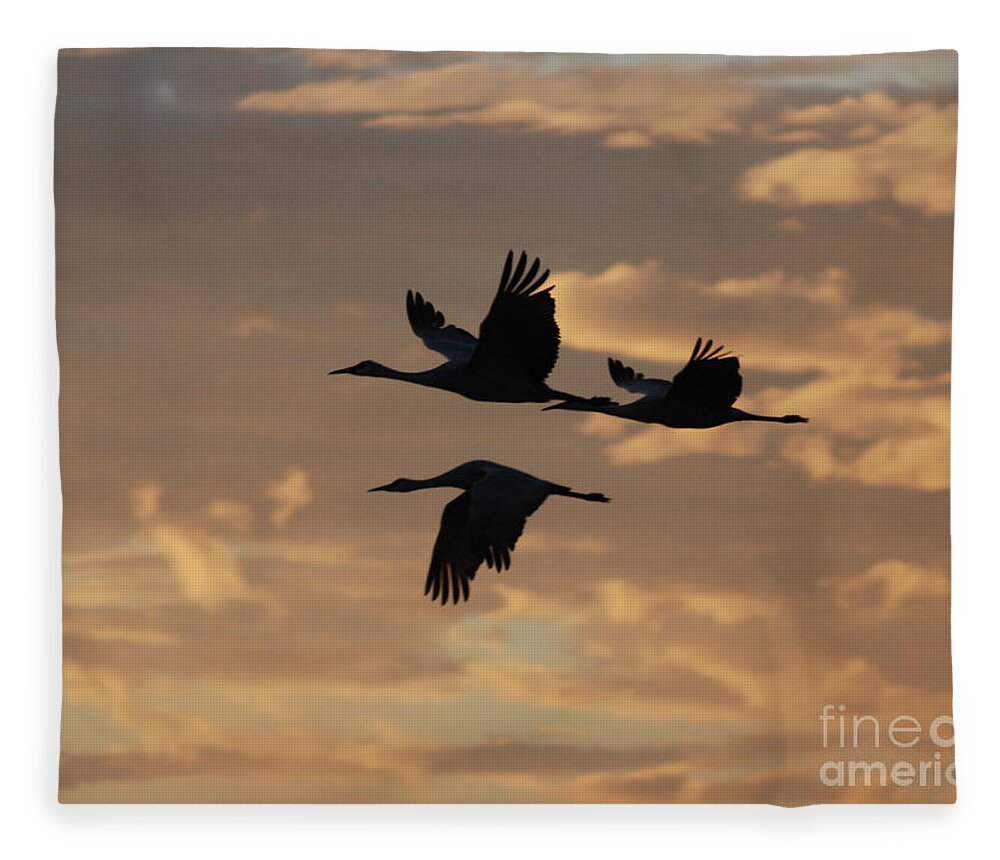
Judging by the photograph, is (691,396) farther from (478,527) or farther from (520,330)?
(478,527)

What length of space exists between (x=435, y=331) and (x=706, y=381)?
0.55 metres

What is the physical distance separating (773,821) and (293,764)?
97 centimetres

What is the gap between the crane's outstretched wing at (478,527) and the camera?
2.31m

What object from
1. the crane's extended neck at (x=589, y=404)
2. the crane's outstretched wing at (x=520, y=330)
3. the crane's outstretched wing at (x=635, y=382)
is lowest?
the crane's extended neck at (x=589, y=404)

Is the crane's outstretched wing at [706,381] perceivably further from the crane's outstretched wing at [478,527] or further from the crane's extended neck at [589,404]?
the crane's outstretched wing at [478,527]

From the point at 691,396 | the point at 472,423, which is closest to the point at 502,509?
the point at 472,423

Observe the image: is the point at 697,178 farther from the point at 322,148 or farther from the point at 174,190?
the point at 174,190

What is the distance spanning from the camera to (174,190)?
2.33m

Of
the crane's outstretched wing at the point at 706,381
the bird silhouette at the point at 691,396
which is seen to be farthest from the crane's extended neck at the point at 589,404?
the crane's outstretched wing at the point at 706,381

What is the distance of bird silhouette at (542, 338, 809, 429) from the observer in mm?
2320

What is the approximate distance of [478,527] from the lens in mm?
2322

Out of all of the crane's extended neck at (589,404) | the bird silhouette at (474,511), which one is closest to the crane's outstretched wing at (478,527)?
the bird silhouette at (474,511)

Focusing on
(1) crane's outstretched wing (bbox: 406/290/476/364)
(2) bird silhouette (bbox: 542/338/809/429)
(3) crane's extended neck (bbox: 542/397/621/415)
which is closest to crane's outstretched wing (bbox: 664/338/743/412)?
(2) bird silhouette (bbox: 542/338/809/429)

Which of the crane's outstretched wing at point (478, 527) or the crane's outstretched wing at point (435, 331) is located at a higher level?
the crane's outstretched wing at point (435, 331)
